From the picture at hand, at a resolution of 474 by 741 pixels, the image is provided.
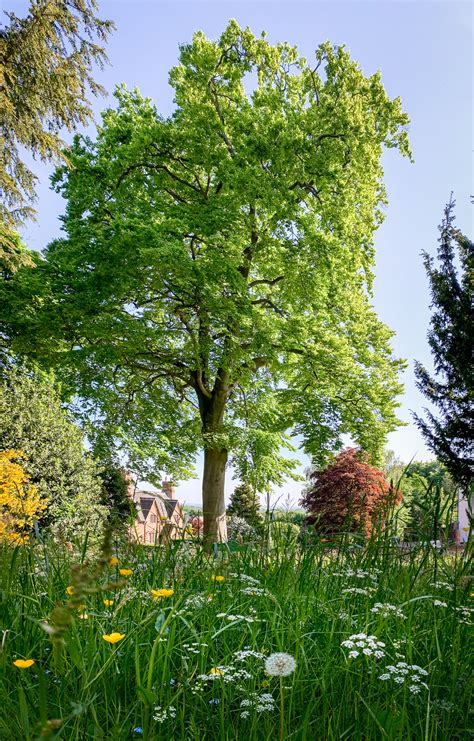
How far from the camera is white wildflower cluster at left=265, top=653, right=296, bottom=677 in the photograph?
115 cm

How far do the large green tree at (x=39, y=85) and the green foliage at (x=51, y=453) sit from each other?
3535mm

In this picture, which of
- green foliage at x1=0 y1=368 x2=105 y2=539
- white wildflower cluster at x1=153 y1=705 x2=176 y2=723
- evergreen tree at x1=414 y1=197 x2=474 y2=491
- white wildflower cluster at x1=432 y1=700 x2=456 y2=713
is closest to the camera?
white wildflower cluster at x1=153 y1=705 x2=176 y2=723

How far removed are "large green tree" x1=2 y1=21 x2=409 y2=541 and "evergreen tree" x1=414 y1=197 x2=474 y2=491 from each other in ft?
19.9

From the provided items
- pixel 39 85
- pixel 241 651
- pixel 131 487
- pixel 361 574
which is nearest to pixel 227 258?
pixel 39 85

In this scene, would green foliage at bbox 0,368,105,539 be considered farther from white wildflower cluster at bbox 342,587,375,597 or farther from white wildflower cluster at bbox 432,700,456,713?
white wildflower cluster at bbox 432,700,456,713

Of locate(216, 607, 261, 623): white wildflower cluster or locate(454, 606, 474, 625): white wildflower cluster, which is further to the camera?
locate(454, 606, 474, 625): white wildflower cluster

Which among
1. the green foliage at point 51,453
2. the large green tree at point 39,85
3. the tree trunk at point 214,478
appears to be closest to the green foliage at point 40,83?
the large green tree at point 39,85

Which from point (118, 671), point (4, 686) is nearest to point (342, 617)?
point (118, 671)

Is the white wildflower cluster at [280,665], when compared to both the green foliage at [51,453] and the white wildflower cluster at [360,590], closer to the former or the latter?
the white wildflower cluster at [360,590]

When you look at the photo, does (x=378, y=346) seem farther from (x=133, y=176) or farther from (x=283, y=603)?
(x=283, y=603)

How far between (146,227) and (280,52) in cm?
686

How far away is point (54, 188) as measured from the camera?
1505 cm

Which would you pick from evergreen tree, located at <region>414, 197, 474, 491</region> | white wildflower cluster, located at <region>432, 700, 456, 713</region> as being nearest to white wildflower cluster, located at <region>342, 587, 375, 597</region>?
white wildflower cluster, located at <region>432, 700, 456, 713</region>

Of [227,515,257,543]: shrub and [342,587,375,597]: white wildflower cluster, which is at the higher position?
[227,515,257,543]: shrub
